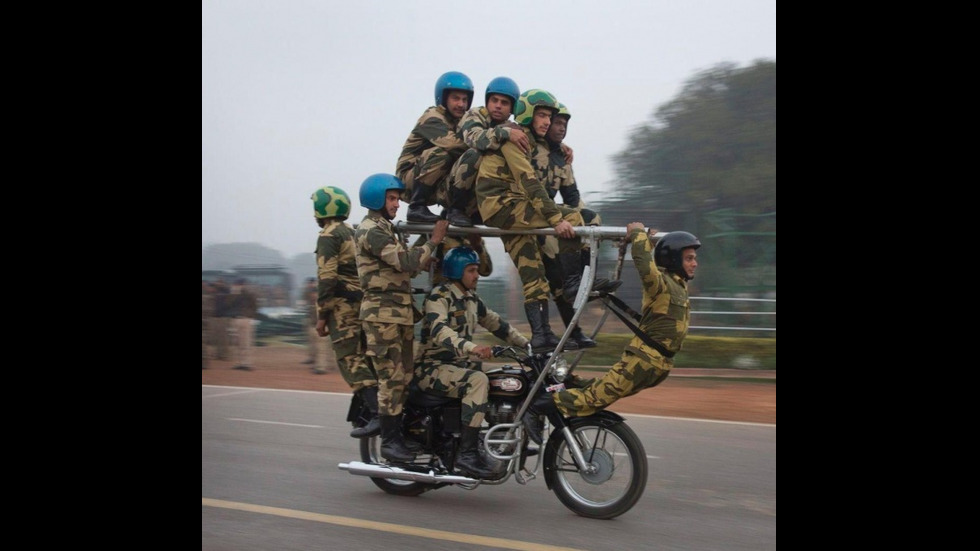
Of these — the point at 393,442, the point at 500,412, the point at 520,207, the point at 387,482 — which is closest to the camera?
the point at 520,207

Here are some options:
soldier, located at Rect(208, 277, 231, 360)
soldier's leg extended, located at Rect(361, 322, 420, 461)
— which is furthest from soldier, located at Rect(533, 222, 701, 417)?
soldier, located at Rect(208, 277, 231, 360)

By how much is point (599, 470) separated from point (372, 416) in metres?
1.66

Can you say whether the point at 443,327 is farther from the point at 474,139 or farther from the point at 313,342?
the point at 313,342

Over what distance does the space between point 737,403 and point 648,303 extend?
6280 mm

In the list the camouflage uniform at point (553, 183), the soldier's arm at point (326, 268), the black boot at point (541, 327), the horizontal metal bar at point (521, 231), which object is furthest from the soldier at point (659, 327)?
the soldier's arm at point (326, 268)

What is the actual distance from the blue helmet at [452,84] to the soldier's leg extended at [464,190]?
1.67 feet

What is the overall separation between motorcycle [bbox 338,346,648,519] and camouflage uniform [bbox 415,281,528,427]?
0.36ft

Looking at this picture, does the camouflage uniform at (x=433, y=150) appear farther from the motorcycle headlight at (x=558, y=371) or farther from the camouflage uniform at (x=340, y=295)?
the motorcycle headlight at (x=558, y=371)

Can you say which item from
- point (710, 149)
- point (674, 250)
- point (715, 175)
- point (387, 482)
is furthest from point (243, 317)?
point (674, 250)

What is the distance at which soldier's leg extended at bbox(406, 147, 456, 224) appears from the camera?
244 inches

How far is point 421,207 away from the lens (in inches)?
248

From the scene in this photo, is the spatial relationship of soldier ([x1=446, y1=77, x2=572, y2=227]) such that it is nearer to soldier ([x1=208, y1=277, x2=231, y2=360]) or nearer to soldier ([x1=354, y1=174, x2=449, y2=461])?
soldier ([x1=354, y1=174, x2=449, y2=461])

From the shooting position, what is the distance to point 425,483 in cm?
641

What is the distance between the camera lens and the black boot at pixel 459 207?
6.07m
